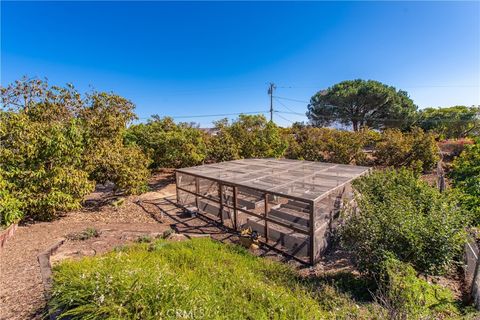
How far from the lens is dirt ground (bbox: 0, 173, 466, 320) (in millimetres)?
3764

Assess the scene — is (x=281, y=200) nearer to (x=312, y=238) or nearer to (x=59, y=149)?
(x=312, y=238)

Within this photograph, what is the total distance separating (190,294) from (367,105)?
94.6ft

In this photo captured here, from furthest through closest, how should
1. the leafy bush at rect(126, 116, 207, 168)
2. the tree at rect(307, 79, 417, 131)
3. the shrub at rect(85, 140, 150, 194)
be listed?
the tree at rect(307, 79, 417, 131)
the leafy bush at rect(126, 116, 207, 168)
the shrub at rect(85, 140, 150, 194)

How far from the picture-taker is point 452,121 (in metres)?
23.2

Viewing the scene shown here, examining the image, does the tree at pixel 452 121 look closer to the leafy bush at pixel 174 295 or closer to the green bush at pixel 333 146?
the green bush at pixel 333 146

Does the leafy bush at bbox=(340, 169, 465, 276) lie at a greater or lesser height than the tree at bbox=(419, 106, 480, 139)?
lesser

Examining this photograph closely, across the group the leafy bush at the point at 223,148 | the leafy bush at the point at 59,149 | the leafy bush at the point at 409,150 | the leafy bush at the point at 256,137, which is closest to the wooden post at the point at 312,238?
the leafy bush at the point at 59,149

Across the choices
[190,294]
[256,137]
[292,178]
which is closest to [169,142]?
[256,137]

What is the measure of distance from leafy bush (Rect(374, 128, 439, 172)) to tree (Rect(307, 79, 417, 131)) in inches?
319

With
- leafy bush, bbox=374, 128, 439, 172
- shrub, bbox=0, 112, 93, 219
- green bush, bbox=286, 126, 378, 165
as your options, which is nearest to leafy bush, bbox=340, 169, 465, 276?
shrub, bbox=0, 112, 93, 219

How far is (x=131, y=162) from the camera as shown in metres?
10.2

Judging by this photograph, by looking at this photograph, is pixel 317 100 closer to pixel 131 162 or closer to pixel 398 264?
pixel 131 162

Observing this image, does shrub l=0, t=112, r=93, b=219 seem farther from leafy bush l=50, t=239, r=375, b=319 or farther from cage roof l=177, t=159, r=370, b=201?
leafy bush l=50, t=239, r=375, b=319

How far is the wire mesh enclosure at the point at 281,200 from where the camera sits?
20.6 ft
